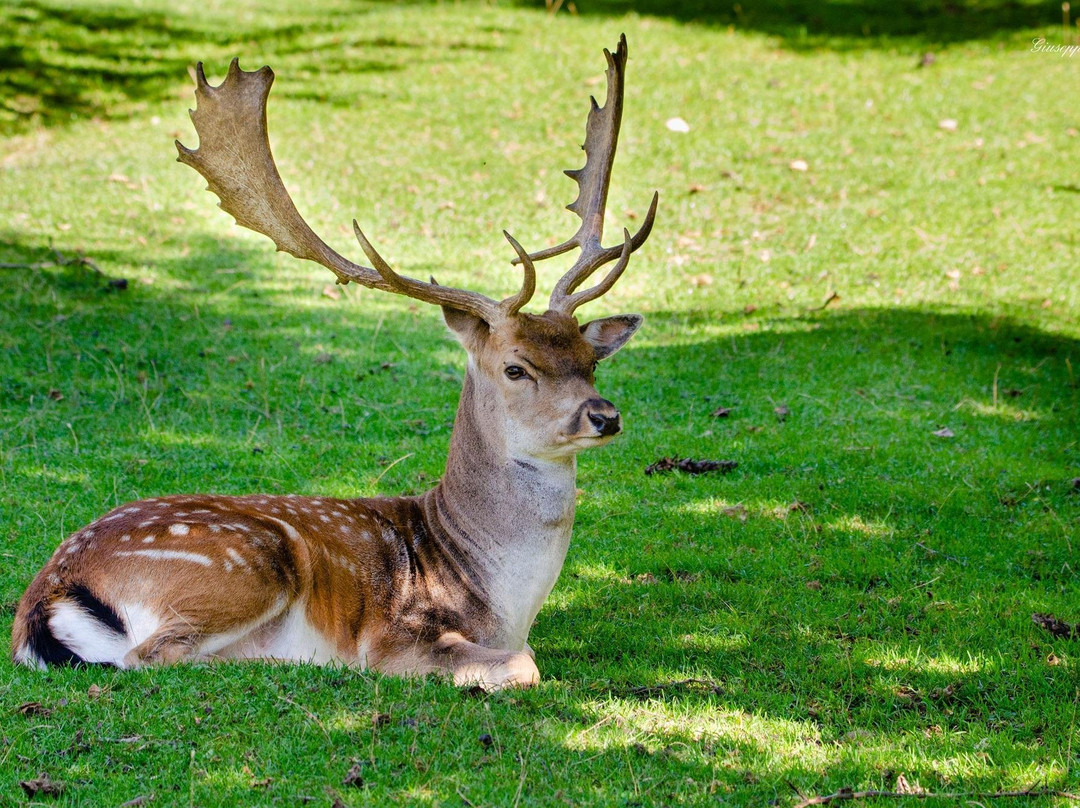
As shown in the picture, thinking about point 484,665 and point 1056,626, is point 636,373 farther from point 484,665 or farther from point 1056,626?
point 484,665

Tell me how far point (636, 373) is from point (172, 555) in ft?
17.6

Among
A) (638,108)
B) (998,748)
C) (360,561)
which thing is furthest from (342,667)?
(638,108)

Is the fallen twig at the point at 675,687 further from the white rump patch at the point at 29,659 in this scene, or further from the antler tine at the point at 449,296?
the white rump patch at the point at 29,659

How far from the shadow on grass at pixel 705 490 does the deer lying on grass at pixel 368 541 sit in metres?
0.28

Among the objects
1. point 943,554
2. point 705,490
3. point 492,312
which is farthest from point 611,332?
point 943,554

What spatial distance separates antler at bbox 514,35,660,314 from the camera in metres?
5.68

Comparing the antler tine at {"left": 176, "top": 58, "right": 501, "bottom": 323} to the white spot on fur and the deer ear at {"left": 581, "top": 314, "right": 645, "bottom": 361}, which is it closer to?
the deer ear at {"left": 581, "top": 314, "right": 645, "bottom": 361}

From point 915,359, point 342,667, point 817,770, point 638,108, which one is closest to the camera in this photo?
point 817,770

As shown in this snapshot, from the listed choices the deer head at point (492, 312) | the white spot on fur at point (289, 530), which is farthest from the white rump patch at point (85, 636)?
the deer head at point (492, 312)

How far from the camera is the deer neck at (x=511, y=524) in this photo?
17.6 feet

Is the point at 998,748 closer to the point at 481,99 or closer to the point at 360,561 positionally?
the point at 360,561

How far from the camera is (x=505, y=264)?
11.7 meters

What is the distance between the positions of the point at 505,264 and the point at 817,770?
786 centimetres

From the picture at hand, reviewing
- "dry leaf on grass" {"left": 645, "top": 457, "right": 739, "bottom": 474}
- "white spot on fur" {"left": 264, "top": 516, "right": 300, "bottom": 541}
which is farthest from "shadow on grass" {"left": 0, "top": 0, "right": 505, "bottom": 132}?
"white spot on fur" {"left": 264, "top": 516, "right": 300, "bottom": 541}
